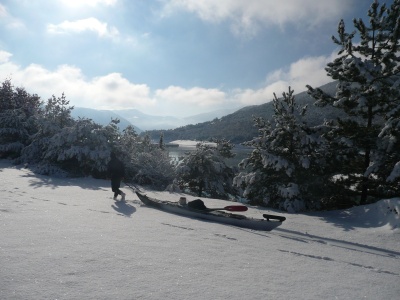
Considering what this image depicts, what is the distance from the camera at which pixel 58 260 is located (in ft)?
13.1

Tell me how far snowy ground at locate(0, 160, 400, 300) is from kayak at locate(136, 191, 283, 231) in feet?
1.17

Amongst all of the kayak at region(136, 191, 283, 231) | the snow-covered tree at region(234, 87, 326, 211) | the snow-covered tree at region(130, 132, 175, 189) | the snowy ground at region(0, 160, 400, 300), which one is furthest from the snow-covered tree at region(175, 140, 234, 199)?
the snowy ground at region(0, 160, 400, 300)

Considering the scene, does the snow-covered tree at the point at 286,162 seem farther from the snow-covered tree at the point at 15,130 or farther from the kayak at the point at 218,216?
the snow-covered tree at the point at 15,130

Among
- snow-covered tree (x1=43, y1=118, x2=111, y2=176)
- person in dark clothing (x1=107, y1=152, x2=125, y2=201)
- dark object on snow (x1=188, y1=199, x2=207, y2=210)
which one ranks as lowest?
dark object on snow (x1=188, y1=199, x2=207, y2=210)

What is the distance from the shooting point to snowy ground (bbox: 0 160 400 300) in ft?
11.2

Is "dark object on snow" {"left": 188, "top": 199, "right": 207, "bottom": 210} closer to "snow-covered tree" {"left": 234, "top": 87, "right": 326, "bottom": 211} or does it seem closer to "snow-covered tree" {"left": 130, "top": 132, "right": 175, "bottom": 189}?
"snow-covered tree" {"left": 234, "top": 87, "right": 326, "bottom": 211}

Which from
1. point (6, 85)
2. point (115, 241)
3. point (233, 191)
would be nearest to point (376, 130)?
point (233, 191)

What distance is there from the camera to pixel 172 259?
4.53 m

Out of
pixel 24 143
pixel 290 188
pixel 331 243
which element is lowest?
pixel 331 243

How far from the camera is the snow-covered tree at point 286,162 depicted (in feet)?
44.1

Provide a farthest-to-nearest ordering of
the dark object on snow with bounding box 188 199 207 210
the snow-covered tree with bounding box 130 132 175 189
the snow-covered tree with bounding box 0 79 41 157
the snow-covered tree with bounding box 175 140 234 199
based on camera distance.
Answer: the snow-covered tree with bounding box 0 79 41 157, the snow-covered tree with bounding box 175 140 234 199, the snow-covered tree with bounding box 130 132 175 189, the dark object on snow with bounding box 188 199 207 210

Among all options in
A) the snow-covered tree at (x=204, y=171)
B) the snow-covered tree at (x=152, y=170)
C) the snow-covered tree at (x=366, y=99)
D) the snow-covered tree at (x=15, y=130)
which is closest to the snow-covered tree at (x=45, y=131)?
the snow-covered tree at (x=15, y=130)

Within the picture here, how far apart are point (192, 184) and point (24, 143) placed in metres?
14.9

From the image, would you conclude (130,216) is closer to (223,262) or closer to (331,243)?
(223,262)
